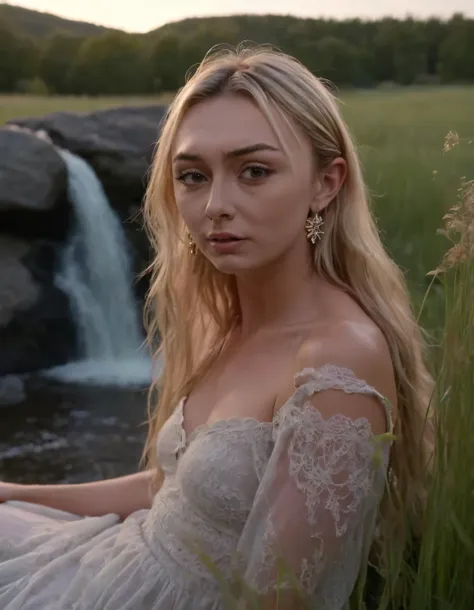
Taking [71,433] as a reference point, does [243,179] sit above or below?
above

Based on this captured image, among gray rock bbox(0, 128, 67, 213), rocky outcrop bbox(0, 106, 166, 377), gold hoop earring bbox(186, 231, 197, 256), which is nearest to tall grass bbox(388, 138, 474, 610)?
gold hoop earring bbox(186, 231, 197, 256)

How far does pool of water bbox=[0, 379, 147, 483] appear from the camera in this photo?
2713 millimetres

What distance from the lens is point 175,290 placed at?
1.20 m

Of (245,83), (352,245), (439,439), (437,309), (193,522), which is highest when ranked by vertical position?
(245,83)

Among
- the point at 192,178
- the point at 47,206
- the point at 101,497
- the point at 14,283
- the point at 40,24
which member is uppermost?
the point at 40,24

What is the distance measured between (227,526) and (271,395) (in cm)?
14

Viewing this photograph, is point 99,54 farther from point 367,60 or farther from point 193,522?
point 193,522

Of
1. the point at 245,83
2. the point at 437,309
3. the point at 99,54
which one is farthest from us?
the point at 99,54

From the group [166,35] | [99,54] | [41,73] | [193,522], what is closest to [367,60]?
[166,35]

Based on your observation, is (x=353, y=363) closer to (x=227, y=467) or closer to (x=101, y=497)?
(x=227, y=467)

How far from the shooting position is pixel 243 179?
92cm

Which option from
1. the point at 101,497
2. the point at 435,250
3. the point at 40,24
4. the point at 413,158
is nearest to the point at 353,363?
the point at 101,497

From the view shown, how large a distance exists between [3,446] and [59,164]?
142 cm

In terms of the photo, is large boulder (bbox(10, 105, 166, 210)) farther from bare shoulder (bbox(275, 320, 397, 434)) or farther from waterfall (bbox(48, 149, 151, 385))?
bare shoulder (bbox(275, 320, 397, 434))
